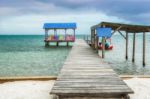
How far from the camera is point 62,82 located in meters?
7.57

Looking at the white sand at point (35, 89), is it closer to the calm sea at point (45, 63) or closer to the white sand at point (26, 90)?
the white sand at point (26, 90)

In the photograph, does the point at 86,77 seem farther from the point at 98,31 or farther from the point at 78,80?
the point at 98,31

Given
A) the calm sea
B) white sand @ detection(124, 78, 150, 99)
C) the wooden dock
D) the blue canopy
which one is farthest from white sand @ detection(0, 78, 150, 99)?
the calm sea

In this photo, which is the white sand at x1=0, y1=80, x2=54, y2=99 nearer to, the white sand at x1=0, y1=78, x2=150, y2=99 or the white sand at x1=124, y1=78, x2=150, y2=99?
the white sand at x1=0, y1=78, x2=150, y2=99

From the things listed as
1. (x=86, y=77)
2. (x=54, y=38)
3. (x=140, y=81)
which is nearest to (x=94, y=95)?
(x=86, y=77)

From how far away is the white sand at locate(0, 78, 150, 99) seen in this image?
7.44m

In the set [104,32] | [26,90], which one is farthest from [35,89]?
[104,32]

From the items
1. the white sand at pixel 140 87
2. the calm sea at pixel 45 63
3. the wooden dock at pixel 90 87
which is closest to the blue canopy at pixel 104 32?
the calm sea at pixel 45 63

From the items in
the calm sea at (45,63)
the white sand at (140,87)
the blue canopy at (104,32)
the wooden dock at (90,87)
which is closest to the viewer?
the wooden dock at (90,87)

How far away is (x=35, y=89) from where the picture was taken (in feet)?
26.9

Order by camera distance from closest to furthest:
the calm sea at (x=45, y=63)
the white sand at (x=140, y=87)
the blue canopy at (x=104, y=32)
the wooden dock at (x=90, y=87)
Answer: the wooden dock at (x=90, y=87) < the white sand at (x=140, y=87) < the blue canopy at (x=104, y=32) < the calm sea at (x=45, y=63)

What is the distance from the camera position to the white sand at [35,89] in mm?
7441

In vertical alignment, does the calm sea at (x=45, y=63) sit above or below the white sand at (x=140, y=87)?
below

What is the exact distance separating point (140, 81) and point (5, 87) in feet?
14.7
